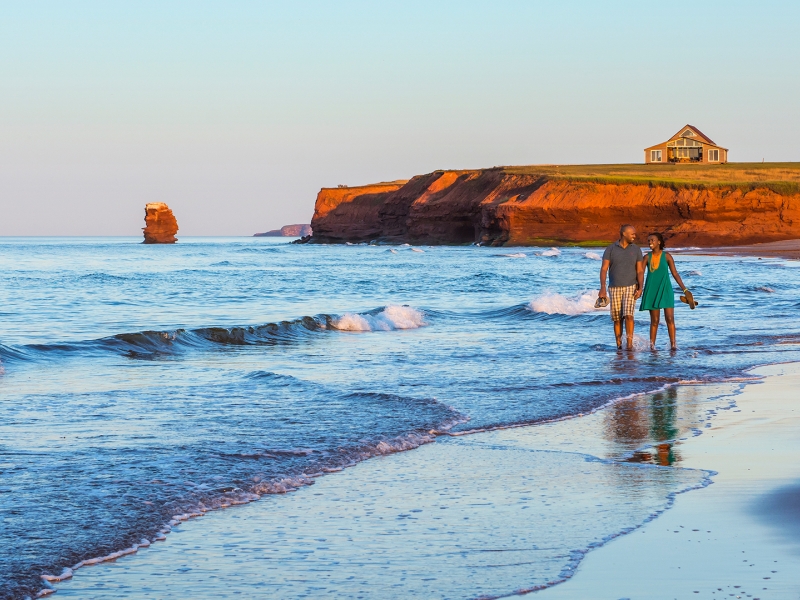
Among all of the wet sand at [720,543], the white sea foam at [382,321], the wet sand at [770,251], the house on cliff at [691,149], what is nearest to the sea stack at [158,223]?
the house on cliff at [691,149]

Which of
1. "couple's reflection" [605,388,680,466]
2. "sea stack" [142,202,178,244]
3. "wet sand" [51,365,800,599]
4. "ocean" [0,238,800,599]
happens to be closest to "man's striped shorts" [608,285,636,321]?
"ocean" [0,238,800,599]

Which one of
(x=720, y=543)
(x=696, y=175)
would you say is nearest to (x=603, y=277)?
(x=720, y=543)

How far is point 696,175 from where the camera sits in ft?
276

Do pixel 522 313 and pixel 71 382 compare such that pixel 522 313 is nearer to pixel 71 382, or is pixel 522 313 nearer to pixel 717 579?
pixel 71 382

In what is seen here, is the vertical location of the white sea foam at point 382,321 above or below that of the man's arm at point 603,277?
below

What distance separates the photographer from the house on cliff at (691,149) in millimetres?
97500

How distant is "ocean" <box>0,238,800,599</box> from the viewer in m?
4.95

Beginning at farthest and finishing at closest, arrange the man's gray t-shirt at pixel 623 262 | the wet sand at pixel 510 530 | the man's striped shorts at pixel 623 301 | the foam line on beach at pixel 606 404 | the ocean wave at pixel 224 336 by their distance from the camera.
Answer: the ocean wave at pixel 224 336, the man's striped shorts at pixel 623 301, the man's gray t-shirt at pixel 623 262, the foam line on beach at pixel 606 404, the wet sand at pixel 510 530

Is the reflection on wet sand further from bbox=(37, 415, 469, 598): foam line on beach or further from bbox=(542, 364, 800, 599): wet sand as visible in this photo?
bbox=(37, 415, 469, 598): foam line on beach

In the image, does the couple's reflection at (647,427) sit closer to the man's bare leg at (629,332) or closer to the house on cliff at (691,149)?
the man's bare leg at (629,332)

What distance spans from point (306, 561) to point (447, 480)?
162 centimetres

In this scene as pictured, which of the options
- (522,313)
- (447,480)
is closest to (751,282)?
(522,313)

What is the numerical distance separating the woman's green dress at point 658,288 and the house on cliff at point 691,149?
3544 inches

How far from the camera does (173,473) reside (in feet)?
18.3
